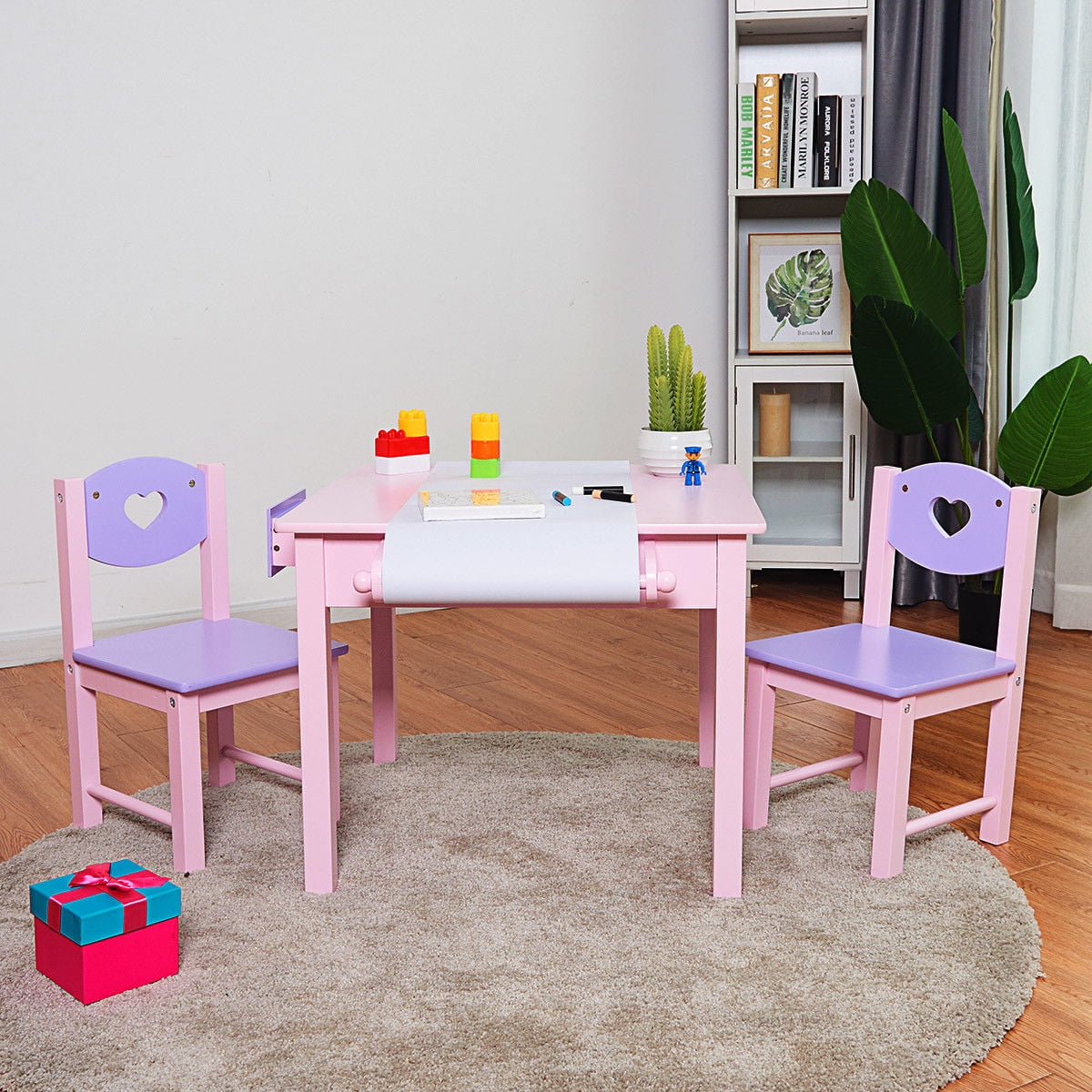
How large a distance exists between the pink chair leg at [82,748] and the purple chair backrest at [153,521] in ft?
0.70

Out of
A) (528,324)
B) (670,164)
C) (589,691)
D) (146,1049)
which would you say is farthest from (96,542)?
(670,164)

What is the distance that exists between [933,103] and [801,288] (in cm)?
66

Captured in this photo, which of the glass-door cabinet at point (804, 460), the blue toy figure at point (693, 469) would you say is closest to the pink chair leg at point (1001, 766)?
the blue toy figure at point (693, 469)

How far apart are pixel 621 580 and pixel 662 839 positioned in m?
0.61

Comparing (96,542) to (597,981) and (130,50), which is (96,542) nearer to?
(597,981)

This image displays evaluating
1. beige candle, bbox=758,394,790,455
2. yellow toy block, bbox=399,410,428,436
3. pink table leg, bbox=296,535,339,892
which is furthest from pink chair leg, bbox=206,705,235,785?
beige candle, bbox=758,394,790,455

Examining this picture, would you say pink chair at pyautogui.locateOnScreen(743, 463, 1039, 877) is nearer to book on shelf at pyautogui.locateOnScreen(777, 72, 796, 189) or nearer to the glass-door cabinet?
the glass-door cabinet

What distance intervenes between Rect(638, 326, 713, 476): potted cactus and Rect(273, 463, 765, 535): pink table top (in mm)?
54

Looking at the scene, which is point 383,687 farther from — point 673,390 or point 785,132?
point 785,132

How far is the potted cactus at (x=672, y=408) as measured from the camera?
209 cm

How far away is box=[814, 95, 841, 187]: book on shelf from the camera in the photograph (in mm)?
3695

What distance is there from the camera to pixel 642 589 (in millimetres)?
1680

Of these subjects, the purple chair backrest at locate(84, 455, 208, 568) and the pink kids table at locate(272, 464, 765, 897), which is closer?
the pink kids table at locate(272, 464, 765, 897)

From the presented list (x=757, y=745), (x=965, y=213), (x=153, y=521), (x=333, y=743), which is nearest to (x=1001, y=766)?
(x=757, y=745)
